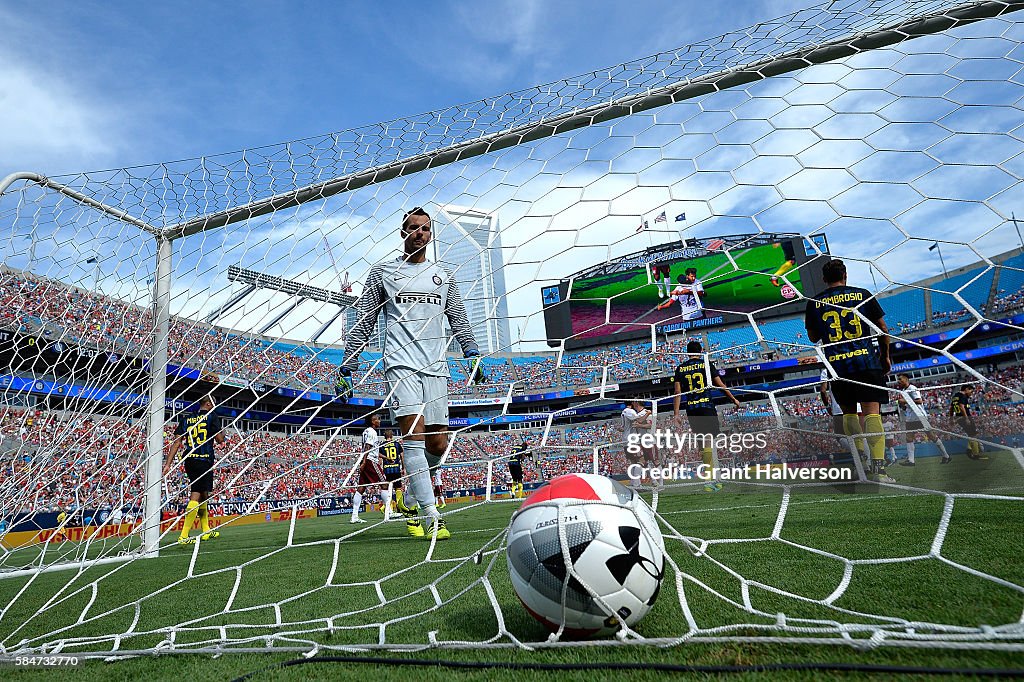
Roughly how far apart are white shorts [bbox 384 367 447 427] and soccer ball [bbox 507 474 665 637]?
74.9 inches

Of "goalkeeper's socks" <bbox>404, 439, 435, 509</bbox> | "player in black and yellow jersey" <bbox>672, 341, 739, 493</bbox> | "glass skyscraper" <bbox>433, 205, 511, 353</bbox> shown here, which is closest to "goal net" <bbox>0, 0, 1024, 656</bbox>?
"glass skyscraper" <bbox>433, 205, 511, 353</bbox>

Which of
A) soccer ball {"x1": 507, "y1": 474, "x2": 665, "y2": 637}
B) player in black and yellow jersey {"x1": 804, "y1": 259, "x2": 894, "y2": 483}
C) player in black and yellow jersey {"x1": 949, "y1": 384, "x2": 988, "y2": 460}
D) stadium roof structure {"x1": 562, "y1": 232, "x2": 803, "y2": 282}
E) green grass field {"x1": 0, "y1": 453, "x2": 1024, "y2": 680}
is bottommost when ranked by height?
green grass field {"x1": 0, "y1": 453, "x2": 1024, "y2": 680}

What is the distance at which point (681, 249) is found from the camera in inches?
108

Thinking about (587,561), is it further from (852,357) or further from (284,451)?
(852,357)

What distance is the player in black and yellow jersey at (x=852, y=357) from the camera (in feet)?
11.4

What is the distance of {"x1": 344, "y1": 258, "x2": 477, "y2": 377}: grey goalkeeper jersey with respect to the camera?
11.5ft

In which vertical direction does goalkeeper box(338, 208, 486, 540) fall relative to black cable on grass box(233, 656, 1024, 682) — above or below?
above

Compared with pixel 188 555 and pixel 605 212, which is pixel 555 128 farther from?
pixel 188 555

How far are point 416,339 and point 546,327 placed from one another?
77cm

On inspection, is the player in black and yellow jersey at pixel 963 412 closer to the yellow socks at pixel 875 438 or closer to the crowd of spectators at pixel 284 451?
the crowd of spectators at pixel 284 451

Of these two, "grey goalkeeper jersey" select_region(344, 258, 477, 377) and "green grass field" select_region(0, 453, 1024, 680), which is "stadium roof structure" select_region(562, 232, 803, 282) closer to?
"grey goalkeeper jersey" select_region(344, 258, 477, 377)

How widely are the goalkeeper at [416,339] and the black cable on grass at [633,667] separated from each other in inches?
73.7

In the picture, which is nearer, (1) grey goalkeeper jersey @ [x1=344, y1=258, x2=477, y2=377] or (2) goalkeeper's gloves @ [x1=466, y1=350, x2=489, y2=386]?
(1) grey goalkeeper jersey @ [x1=344, y1=258, x2=477, y2=377]

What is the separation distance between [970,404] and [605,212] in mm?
3560
